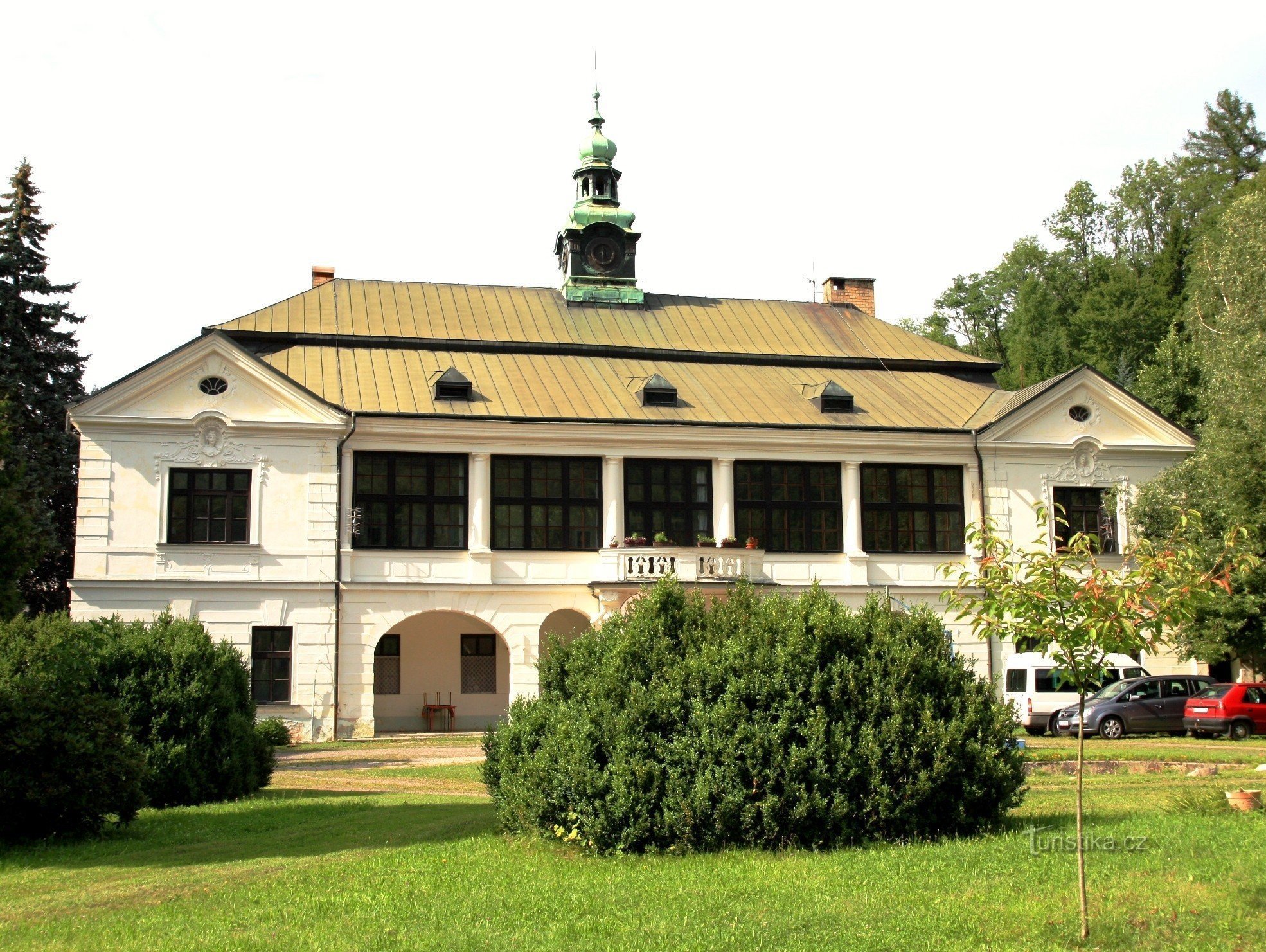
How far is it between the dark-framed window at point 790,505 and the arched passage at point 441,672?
7368 millimetres

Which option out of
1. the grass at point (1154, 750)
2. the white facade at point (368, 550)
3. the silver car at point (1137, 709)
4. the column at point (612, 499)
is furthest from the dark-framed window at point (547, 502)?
the silver car at point (1137, 709)

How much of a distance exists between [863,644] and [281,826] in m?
7.39

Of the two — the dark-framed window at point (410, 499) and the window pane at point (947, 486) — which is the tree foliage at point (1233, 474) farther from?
the dark-framed window at point (410, 499)

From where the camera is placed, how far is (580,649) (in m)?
14.8

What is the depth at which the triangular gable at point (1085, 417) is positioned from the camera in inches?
1383

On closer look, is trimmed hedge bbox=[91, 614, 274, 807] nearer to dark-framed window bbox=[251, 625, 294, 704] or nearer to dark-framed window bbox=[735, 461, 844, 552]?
dark-framed window bbox=[251, 625, 294, 704]

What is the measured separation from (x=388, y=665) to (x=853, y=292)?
65.6 ft

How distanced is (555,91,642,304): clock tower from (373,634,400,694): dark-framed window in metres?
12.2

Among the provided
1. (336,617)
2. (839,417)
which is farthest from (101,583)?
(839,417)

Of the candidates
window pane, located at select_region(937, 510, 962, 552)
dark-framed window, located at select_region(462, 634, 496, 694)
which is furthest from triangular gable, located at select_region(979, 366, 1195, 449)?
dark-framed window, located at select_region(462, 634, 496, 694)

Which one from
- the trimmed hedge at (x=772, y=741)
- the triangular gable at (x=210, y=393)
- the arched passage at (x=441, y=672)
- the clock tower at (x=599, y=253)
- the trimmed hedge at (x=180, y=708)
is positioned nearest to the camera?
the trimmed hedge at (x=772, y=741)

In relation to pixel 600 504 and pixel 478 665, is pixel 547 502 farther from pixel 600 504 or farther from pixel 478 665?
pixel 478 665

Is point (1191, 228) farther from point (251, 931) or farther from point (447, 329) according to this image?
point (251, 931)

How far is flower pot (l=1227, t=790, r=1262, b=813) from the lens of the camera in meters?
13.4
